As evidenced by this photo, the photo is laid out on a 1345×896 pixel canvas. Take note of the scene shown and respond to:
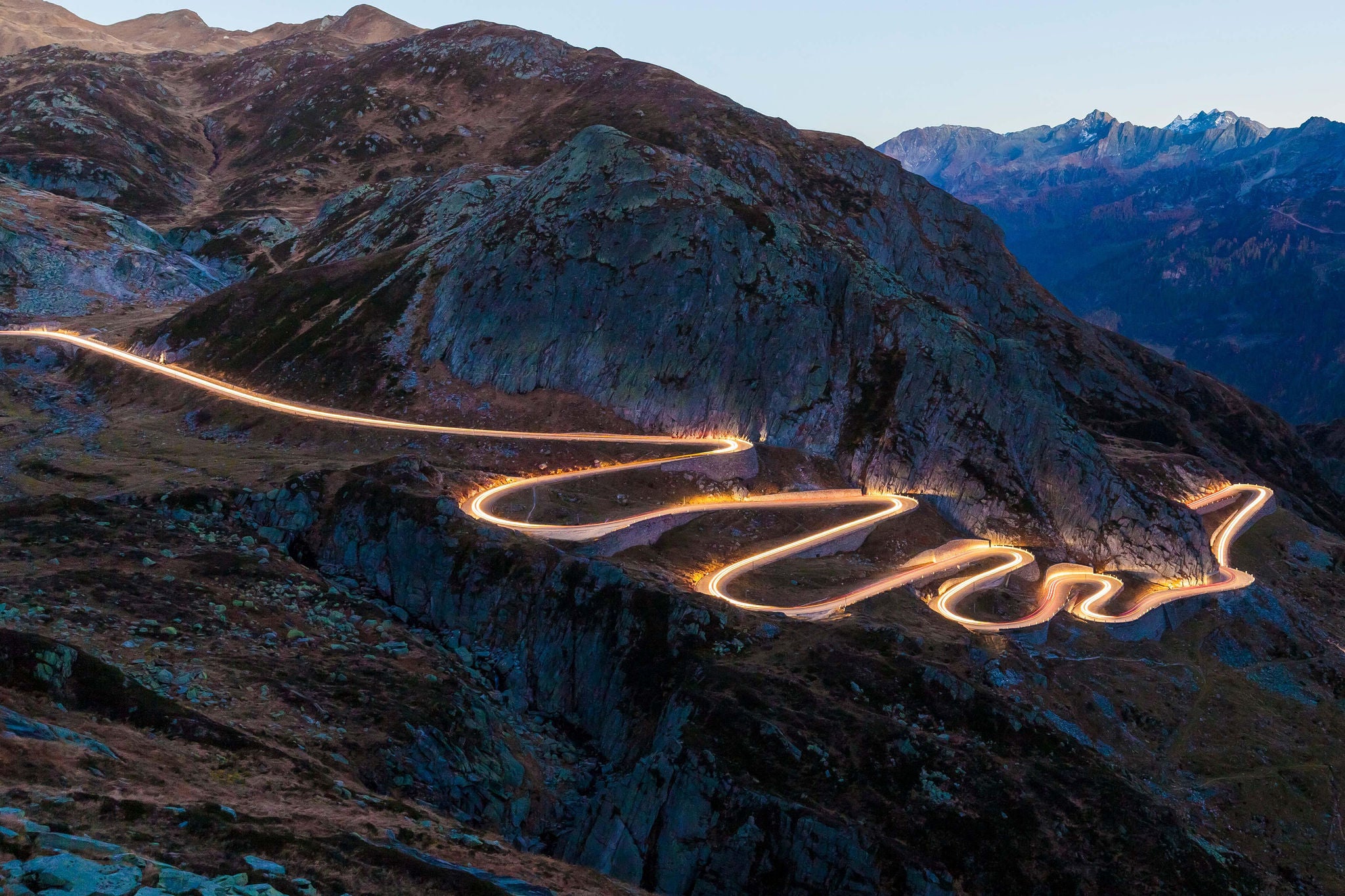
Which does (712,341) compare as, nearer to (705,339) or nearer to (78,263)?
(705,339)

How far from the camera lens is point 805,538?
3041 inches

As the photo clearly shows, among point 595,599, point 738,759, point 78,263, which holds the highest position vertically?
point 78,263

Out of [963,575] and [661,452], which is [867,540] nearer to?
[963,575]

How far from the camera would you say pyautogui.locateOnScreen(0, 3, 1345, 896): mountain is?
37.8 m

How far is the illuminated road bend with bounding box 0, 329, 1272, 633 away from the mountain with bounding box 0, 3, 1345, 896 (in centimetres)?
188

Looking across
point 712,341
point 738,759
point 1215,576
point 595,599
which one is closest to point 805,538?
point 595,599

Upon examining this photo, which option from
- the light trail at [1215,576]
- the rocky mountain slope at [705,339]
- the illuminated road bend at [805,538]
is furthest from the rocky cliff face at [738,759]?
the rocky mountain slope at [705,339]

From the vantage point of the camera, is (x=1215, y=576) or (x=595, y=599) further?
(x=1215, y=576)

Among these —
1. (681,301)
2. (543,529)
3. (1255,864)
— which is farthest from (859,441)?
(1255,864)

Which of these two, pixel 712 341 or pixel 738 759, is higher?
pixel 712 341

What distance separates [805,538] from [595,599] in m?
25.8

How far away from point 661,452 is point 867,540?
20.4m

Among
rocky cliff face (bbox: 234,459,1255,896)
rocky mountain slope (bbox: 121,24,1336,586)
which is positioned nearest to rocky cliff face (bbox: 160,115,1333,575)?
rocky mountain slope (bbox: 121,24,1336,586)

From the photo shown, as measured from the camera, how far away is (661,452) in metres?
85.4
